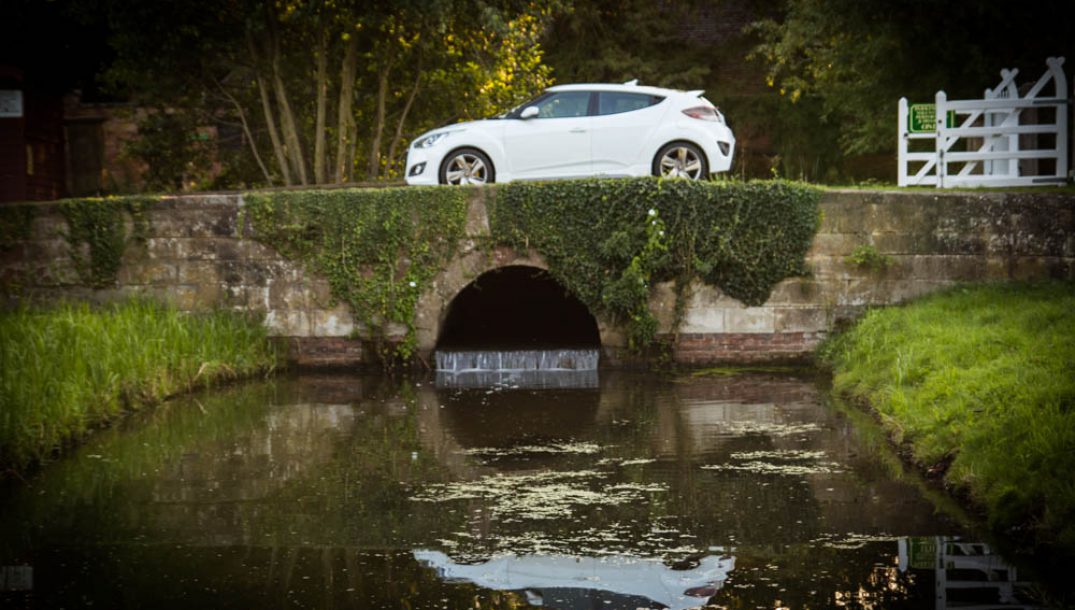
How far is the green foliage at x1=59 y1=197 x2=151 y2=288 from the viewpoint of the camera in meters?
16.0

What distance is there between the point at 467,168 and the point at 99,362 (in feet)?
21.7

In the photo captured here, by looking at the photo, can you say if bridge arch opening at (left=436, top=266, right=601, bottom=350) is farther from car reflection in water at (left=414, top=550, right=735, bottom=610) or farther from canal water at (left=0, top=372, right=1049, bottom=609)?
car reflection in water at (left=414, top=550, right=735, bottom=610)

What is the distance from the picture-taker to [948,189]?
52.6 ft

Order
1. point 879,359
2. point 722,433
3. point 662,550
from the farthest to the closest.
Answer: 1. point 879,359
2. point 722,433
3. point 662,550

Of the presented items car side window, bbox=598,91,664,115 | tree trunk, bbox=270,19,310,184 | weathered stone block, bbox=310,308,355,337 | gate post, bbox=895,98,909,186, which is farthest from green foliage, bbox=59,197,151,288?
gate post, bbox=895,98,909,186

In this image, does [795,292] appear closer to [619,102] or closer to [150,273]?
[619,102]

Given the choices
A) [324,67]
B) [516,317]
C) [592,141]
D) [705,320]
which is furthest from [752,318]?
[324,67]

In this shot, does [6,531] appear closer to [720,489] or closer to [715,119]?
[720,489]

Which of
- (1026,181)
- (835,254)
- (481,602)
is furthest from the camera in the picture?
(1026,181)

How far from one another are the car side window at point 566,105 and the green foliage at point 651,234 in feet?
6.12

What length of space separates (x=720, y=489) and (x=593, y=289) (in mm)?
7445

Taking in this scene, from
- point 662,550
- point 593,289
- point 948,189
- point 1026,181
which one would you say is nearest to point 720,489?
point 662,550

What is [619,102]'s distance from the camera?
17047 millimetres

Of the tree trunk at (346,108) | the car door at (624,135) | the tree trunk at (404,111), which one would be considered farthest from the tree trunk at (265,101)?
the car door at (624,135)
